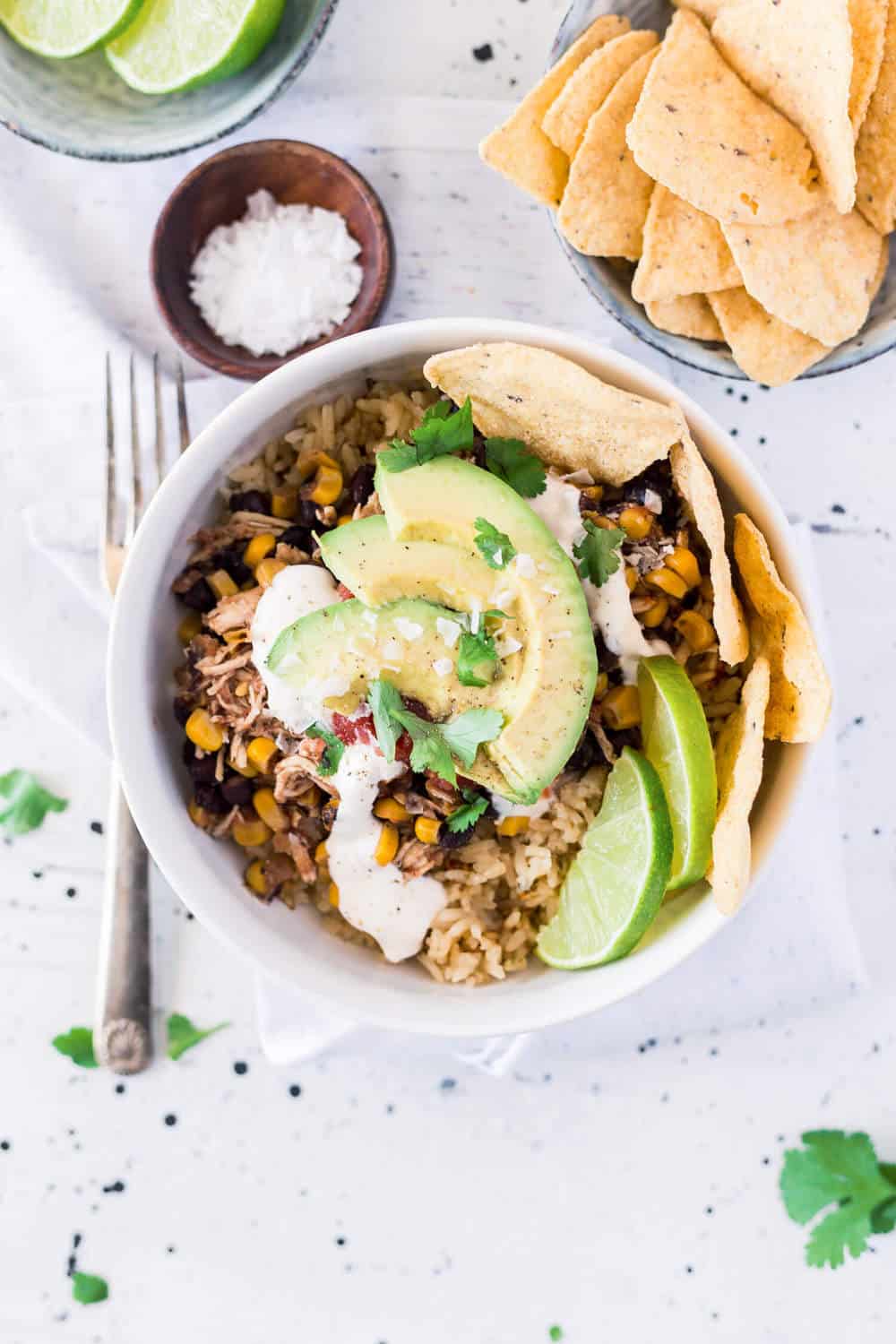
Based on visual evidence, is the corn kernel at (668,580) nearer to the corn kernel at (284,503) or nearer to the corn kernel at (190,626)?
the corn kernel at (284,503)

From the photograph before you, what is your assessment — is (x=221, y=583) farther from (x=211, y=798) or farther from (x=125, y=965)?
(x=125, y=965)

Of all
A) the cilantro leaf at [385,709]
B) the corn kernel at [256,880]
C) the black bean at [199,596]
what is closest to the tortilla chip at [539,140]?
the black bean at [199,596]

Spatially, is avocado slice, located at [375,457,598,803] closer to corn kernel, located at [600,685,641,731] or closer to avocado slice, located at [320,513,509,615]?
avocado slice, located at [320,513,509,615]

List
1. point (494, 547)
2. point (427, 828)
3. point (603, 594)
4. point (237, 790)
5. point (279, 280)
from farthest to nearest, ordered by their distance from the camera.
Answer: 1. point (279, 280)
2. point (237, 790)
3. point (427, 828)
4. point (603, 594)
5. point (494, 547)

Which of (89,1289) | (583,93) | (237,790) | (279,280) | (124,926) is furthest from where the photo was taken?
(89,1289)

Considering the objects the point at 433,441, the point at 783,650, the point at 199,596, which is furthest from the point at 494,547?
the point at 199,596

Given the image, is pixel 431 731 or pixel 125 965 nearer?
pixel 431 731

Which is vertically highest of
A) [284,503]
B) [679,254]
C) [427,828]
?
[679,254]
